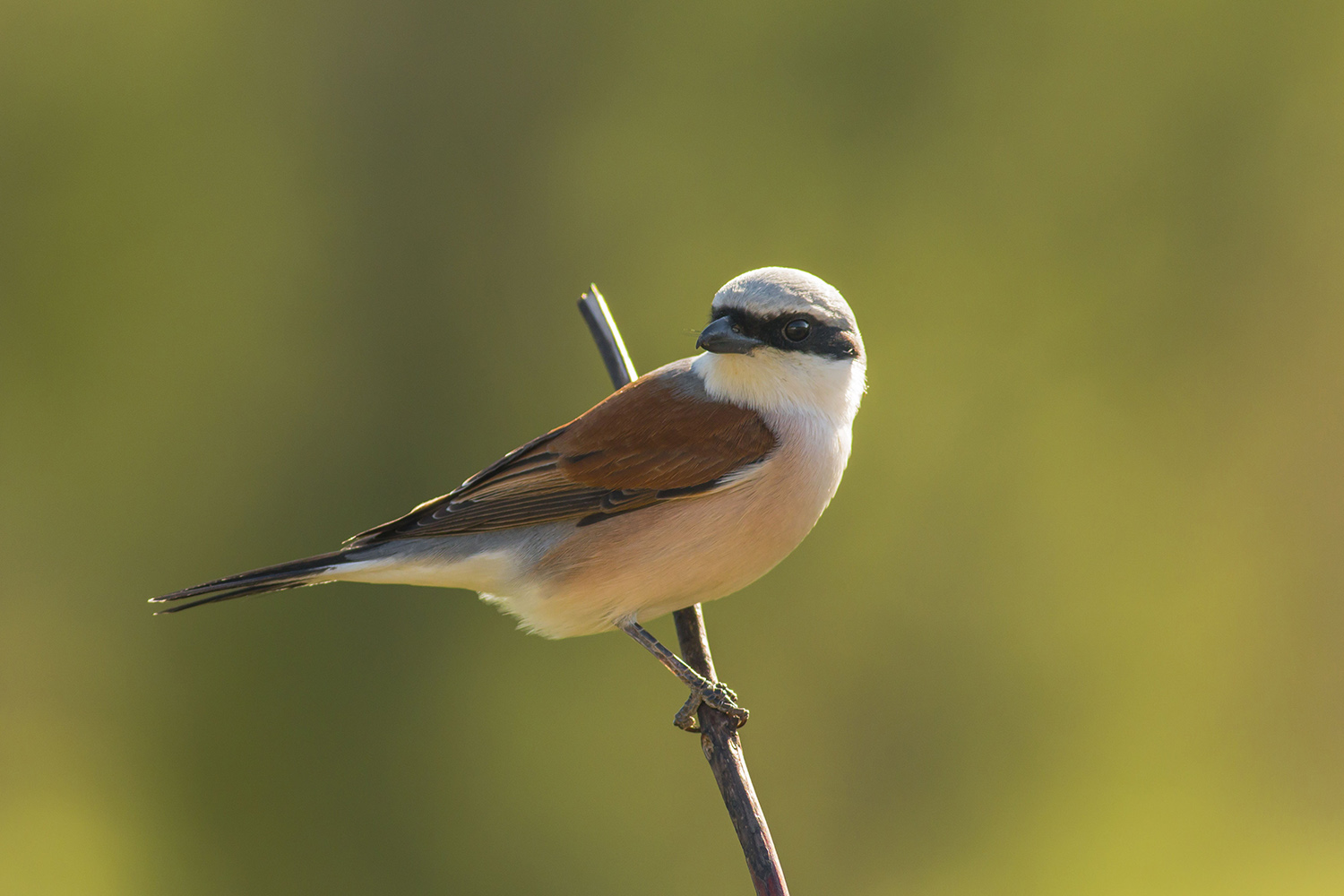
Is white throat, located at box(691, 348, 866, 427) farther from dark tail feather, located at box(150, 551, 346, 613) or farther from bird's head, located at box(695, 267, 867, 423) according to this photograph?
dark tail feather, located at box(150, 551, 346, 613)

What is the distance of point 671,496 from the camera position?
9.32 feet

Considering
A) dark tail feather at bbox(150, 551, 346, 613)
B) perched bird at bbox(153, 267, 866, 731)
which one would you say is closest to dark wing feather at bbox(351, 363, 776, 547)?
perched bird at bbox(153, 267, 866, 731)

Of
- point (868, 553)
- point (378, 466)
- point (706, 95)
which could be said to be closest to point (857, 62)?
point (706, 95)

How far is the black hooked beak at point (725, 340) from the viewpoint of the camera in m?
2.68

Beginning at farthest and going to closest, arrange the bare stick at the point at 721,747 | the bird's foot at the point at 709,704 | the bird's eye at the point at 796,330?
the bird's eye at the point at 796,330, the bird's foot at the point at 709,704, the bare stick at the point at 721,747

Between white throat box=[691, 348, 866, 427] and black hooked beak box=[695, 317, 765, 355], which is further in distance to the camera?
white throat box=[691, 348, 866, 427]

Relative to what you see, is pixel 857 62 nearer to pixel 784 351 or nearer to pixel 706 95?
pixel 706 95

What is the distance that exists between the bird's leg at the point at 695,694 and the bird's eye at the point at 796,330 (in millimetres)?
838

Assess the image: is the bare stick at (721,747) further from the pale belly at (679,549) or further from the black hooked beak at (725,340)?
the black hooked beak at (725,340)

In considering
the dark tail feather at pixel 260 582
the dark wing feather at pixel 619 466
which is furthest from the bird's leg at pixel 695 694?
the dark tail feather at pixel 260 582

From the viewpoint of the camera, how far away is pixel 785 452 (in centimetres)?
283

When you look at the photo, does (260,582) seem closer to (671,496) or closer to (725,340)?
(671,496)

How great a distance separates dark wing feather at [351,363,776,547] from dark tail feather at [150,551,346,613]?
16cm

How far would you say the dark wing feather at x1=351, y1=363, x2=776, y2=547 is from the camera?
284 centimetres
